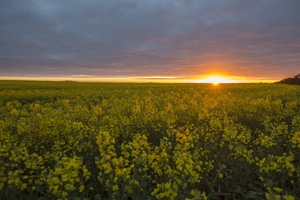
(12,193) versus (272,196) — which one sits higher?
(272,196)

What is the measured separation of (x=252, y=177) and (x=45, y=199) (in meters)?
4.64

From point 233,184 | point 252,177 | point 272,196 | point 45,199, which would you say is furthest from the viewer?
point 252,177

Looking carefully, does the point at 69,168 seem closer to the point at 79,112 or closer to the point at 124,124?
the point at 124,124

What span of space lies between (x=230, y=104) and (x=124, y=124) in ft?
23.7

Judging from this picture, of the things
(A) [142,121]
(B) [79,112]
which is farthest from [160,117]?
(B) [79,112]

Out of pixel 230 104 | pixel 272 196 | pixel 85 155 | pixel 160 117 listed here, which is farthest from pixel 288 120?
pixel 272 196

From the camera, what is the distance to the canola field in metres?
4.46

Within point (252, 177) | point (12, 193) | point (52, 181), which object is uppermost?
point (52, 181)

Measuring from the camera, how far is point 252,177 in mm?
6297

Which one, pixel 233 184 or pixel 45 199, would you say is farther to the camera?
pixel 233 184

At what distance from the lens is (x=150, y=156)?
4.90 m

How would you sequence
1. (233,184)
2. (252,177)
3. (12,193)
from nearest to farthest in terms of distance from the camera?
(12,193) → (233,184) → (252,177)

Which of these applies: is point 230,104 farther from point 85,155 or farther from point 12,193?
A: point 12,193

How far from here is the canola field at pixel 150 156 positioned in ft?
14.6
